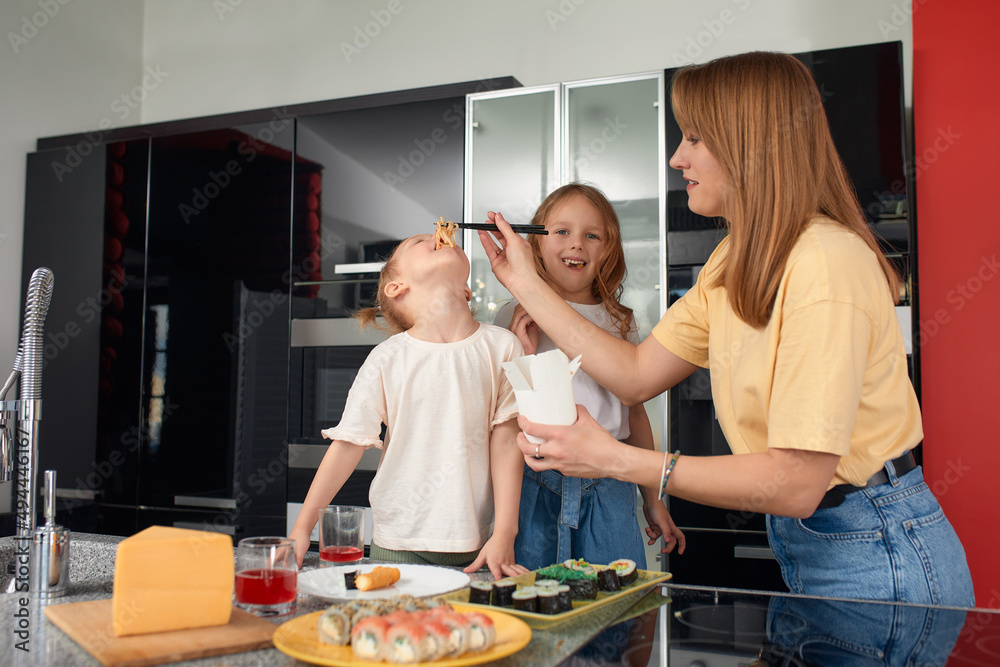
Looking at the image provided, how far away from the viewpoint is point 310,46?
3684mm

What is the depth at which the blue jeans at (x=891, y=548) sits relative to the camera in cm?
110

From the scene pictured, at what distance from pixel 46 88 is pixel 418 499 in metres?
3.18

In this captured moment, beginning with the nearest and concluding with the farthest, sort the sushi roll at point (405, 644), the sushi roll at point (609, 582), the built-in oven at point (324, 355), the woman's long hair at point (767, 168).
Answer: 1. the sushi roll at point (405, 644)
2. the sushi roll at point (609, 582)
3. the woman's long hair at point (767, 168)
4. the built-in oven at point (324, 355)

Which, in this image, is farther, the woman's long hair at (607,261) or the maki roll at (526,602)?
the woman's long hair at (607,261)

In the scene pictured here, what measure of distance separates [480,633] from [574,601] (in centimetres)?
21

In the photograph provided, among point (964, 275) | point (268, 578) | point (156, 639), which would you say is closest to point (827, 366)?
point (268, 578)

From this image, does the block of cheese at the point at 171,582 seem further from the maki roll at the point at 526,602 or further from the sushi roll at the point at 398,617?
the maki roll at the point at 526,602

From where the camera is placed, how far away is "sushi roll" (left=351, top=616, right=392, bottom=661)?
68 cm

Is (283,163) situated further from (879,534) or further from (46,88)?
(879,534)

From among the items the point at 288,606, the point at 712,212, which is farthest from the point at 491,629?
the point at 712,212

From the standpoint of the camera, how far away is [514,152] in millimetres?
2660

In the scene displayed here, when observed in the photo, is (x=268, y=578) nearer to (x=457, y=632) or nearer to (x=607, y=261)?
(x=457, y=632)

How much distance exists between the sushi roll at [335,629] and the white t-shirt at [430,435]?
23.5 inches

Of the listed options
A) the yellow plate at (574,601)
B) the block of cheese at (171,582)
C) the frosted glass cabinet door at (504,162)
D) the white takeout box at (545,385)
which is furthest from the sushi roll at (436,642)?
the frosted glass cabinet door at (504,162)
